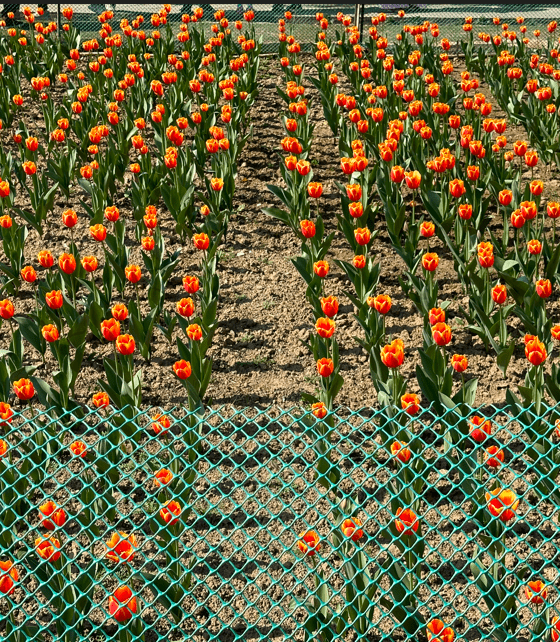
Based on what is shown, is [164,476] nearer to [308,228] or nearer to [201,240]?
[201,240]

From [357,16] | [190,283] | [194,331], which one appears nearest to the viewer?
[194,331]

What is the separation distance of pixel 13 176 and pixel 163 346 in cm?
271

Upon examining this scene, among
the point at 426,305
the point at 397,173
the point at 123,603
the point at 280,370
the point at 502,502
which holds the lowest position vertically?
the point at 280,370

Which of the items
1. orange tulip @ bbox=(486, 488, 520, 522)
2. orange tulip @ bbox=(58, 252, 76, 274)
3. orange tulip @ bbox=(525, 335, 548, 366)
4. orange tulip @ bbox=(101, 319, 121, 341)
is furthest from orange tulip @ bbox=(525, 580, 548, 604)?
orange tulip @ bbox=(58, 252, 76, 274)

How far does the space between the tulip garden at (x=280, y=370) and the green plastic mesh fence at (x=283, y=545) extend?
0.02 metres

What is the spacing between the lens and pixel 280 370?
4.61 metres

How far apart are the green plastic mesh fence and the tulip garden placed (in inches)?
0.8

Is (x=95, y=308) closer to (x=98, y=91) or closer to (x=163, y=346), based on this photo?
(x=163, y=346)

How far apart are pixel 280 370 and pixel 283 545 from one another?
220 cm

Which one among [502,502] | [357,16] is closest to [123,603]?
[502,502]

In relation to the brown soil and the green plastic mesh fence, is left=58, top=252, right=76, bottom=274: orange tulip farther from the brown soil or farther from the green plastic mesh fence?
the green plastic mesh fence

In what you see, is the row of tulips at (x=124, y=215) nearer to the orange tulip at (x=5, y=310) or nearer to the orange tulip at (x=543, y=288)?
the orange tulip at (x=5, y=310)

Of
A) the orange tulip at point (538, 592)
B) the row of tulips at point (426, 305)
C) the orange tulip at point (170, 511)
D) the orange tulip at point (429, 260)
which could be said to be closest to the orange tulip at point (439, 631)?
the row of tulips at point (426, 305)

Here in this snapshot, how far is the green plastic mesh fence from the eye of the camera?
253cm
